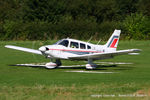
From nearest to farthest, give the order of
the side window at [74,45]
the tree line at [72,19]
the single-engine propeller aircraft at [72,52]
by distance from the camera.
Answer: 1. the single-engine propeller aircraft at [72,52]
2. the side window at [74,45]
3. the tree line at [72,19]

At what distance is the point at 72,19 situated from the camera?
62.6 meters

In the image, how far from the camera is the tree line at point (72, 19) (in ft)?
162

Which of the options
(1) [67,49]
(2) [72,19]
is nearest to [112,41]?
(1) [67,49]

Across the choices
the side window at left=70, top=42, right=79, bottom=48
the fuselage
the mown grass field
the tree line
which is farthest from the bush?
the mown grass field

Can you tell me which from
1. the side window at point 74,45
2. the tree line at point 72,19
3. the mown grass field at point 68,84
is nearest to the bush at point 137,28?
the tree line at point 72,19

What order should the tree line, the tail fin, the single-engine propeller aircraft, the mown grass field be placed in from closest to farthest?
→ the mown grass field, the single-engine propeller aircraft, the tail fin, the tree line

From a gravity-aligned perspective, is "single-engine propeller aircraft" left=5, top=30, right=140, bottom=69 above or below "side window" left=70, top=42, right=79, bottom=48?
below

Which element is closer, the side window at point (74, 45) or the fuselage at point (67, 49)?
the fuselage at point (67, 49)

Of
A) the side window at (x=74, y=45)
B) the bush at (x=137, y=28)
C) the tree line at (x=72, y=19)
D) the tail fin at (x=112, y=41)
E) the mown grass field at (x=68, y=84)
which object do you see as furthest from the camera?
the bush at (x=137, y=28)

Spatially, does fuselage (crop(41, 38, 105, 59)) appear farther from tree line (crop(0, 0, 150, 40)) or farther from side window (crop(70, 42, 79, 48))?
tree line (crop(0, 0, 150, 40))

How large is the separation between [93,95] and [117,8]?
61.9 meters

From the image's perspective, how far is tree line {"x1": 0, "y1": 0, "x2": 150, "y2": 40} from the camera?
49438 mm

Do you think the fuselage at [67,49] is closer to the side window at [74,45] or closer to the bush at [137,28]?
the side window at [74,45]

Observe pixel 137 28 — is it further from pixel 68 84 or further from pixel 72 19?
pixel 68 84
